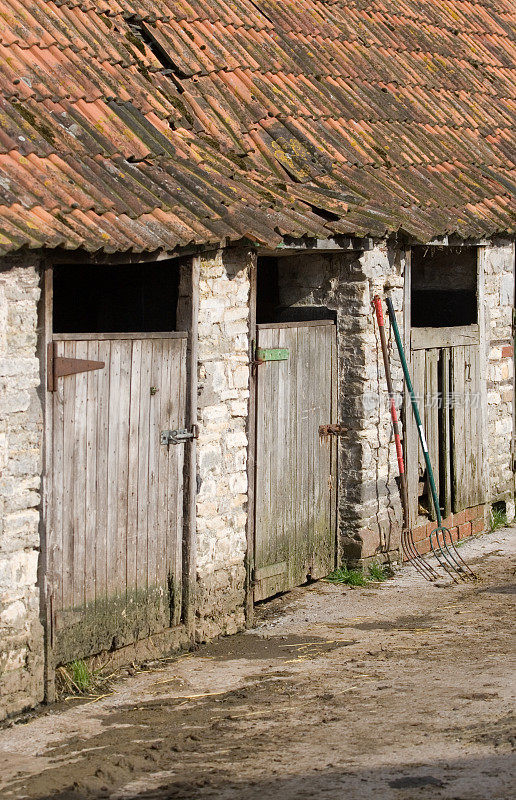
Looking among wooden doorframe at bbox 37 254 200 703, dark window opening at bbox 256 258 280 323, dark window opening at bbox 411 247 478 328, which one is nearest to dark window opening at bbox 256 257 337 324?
dark window opening at bbox 256 258 280 323

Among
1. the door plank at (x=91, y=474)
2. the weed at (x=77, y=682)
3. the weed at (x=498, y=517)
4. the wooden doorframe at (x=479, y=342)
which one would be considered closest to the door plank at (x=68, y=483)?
the door plank at (x=91, y=474)

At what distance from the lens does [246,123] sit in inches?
358

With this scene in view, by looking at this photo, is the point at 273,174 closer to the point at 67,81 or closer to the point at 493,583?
the point at 67,81

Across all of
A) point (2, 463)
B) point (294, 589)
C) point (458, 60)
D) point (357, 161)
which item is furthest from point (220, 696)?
point (458, 60)

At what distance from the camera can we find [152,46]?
9031mm

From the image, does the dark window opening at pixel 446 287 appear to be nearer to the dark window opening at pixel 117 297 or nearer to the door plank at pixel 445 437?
the door plank at pixel 445 437

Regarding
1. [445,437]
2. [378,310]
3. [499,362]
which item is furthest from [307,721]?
[499,362]

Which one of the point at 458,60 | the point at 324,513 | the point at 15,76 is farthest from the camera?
the point at 458,60

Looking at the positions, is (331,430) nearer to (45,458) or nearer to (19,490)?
(45,458)

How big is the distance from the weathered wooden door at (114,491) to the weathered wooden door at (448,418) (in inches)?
126

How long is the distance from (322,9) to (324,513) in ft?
17.0

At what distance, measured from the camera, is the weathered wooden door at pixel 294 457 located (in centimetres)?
855

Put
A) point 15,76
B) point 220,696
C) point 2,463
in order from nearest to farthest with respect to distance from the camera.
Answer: point 2,463
point 220,696
point 15,76

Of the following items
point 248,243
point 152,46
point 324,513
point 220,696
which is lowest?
point 220,696
